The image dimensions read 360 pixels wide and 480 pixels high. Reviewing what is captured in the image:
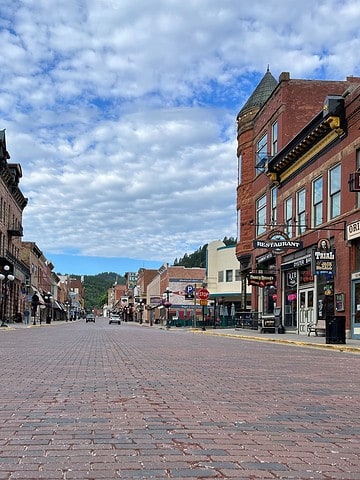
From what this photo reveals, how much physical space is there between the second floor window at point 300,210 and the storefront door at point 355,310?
6.87 m

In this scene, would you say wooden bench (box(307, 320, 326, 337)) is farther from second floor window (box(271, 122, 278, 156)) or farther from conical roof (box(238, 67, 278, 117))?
conical roof (box(238, 67, 278, 117))

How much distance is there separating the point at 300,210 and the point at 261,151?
29.3 ft

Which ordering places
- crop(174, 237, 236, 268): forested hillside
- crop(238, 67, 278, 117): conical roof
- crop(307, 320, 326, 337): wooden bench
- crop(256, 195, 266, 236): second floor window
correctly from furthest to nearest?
crop(174, 237, 236, 268): forested hillside
crop(238, 67, 278, 117): conical roof
crop(256, 195, 266, 236): second floor window
crop(307, 320, 326, 337): wooden bench

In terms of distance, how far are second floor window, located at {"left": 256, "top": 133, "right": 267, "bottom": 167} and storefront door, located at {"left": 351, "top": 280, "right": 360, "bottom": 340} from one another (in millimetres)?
14919

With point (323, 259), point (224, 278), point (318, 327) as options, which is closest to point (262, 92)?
point (323, 259)

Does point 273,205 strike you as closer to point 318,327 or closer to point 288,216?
point 288,216

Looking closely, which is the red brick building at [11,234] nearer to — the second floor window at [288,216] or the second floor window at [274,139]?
the second floor window at [274,139]

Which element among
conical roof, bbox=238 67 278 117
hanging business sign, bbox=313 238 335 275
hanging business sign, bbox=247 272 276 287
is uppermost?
conical roof, bbox=238 67 278 117

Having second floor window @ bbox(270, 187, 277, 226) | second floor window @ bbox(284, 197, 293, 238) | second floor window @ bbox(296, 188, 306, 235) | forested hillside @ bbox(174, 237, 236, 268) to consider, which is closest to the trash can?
second floor window @ bbox(296, 188, 306, 235)

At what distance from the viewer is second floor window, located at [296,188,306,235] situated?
3206cm

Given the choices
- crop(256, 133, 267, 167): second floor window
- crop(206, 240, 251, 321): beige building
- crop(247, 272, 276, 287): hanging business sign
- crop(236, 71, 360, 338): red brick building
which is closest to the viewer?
crop(236, 71, 360, 338): red brick building

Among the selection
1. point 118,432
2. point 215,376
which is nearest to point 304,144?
point 215,376

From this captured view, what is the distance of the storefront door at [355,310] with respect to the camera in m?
25.0

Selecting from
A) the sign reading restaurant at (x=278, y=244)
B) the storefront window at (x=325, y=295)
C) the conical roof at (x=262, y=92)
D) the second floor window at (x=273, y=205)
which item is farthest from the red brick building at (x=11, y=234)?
the storefront window at (x=325, y=295)
